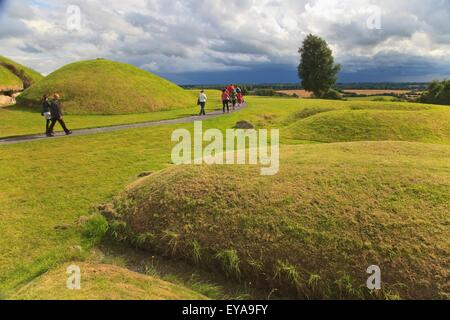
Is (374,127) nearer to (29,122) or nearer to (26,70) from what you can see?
(29,122)

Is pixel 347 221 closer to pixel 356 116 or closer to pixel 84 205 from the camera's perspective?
pixel 84 205

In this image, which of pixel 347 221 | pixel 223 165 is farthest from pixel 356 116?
pixel 347 221

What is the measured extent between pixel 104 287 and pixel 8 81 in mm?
66729

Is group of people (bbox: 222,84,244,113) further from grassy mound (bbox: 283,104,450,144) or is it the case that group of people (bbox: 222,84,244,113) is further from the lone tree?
the lone tree

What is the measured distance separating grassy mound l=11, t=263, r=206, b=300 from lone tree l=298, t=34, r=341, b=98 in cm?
8317

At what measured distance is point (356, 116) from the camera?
2528 centimetres

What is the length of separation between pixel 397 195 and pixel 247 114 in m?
27.0

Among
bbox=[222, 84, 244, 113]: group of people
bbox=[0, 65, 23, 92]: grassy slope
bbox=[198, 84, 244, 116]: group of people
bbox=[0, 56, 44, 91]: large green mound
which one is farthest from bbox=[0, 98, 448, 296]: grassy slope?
bbox=[0, 56, 44, 91]: large green mound

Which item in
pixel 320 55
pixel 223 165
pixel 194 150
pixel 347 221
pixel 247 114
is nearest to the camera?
pixel 347 221

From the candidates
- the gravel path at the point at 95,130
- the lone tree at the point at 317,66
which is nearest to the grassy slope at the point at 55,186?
the gravel path at the point at 95,130
